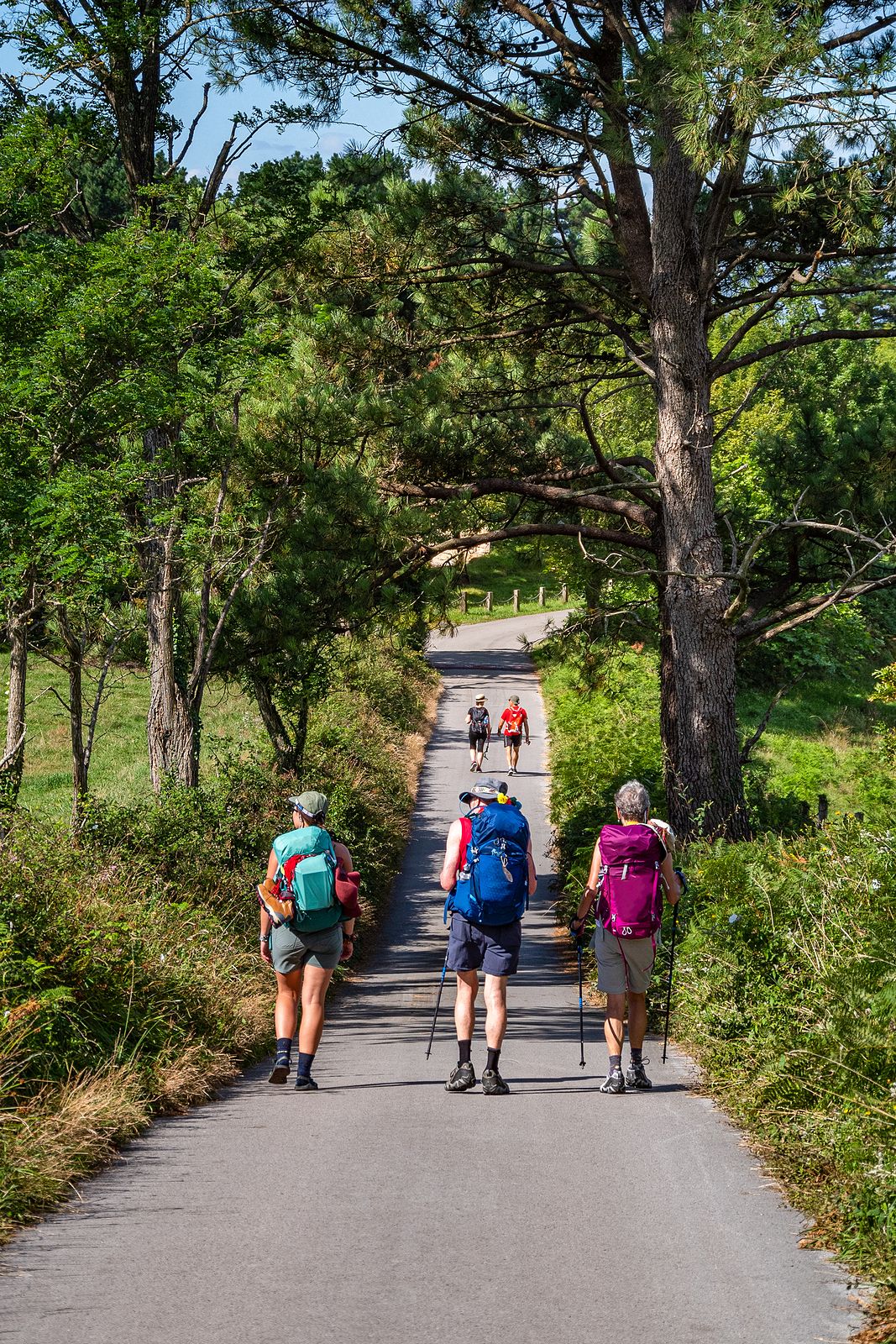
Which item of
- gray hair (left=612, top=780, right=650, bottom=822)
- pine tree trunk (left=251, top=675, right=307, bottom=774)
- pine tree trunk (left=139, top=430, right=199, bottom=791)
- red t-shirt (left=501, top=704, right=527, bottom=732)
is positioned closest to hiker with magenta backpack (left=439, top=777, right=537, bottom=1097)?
gray hair (left=612, top=780, right=650, bottom=822)

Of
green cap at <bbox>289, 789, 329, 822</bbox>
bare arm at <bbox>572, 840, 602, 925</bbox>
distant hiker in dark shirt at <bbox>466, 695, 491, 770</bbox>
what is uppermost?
distant hiker in dark shirt at <bbox>466, 695, 491, 770</bbox>

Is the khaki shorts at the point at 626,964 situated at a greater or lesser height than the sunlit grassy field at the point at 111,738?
lesser

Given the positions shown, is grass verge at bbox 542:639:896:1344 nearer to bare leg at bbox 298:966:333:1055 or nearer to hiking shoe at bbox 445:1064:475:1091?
hiking shoe at bbox 445:1064:475:1091

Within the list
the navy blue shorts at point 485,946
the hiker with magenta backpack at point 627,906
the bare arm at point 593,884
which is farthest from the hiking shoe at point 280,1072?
the bare arm at point 593,884

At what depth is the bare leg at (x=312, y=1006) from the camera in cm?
789

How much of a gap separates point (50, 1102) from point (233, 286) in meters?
9.91

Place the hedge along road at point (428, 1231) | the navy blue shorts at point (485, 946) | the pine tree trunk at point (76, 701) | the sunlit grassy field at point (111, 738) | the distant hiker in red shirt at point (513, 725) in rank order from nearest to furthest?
the hedge along road at point (428, 1231) → the navy blue shorts at point (485, 946) → the pine tree trunk at point (76, 701) → the sunlit grassy field at point (111, 738) → the distant hiker in red shirt at point (513, 725)

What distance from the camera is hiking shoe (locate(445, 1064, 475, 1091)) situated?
7.86 meters

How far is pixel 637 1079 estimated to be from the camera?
7.88 m

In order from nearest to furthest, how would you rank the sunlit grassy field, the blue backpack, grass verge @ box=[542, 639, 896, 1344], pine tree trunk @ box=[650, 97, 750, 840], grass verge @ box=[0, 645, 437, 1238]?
grass verge @ box=[542, 639, 896, 1344] → grass verge @ box=[0, 645, 437, 1238] → the blue backpack → pine tree trunk @ box=[650, 97, 750, 840] → the sunlit grassy field

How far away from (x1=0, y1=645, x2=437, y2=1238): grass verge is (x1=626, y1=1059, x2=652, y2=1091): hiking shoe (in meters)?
2.44

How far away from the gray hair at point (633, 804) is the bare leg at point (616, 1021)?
103 centimetres

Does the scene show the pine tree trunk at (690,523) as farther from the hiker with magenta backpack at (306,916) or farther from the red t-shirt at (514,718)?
the red t-shirt at (514,718)

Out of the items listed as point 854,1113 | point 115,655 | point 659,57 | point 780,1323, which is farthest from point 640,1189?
point 115,655
